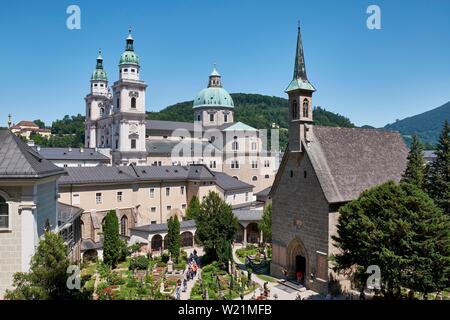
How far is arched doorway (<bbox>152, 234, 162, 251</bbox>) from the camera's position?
43.5 m

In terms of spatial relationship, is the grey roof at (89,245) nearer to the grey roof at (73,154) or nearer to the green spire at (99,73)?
the grey roof at (73,154)

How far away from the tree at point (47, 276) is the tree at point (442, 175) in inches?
1050

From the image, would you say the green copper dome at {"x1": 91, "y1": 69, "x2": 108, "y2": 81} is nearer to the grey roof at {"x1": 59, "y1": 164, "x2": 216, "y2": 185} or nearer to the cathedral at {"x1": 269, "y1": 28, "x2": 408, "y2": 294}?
the grey roof at {"x1": 59, "y1": 164, "x2": 216, "y2": 185}

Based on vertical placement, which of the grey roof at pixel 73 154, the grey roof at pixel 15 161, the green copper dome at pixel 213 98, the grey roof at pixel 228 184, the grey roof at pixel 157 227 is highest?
the green copper dome at pixel 213 98

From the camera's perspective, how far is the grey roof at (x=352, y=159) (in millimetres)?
27578

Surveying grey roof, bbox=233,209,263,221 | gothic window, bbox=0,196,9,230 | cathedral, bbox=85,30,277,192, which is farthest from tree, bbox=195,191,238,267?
cathedral, bbox=85,30,277,192

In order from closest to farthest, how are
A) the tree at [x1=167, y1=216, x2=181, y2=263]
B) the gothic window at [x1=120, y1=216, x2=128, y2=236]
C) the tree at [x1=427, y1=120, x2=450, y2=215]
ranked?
the tree at [x1=427, y1=120, x2=450, y2=215], the tree at [x1=167, y1=216, x2=181, y2=263], the gothic window at [x1=120, y1=216, x2=128, y2=236]

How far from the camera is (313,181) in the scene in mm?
27719

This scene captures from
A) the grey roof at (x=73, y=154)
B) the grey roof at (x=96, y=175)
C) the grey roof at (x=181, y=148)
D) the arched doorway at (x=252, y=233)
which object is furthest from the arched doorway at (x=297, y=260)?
the grey roof at (x=73, y=154)

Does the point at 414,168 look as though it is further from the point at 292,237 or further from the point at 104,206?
the point at 104,206

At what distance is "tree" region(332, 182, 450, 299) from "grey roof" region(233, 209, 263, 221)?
85.6 ft

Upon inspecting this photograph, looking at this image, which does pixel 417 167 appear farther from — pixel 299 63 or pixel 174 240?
pixel 174 240

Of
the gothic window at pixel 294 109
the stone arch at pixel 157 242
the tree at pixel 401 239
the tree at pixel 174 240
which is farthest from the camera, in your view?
the stone arch at pixel 157 242
